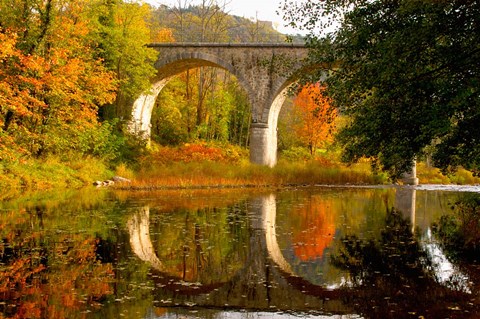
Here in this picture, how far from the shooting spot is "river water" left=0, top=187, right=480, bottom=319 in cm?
510

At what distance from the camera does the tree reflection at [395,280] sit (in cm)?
506

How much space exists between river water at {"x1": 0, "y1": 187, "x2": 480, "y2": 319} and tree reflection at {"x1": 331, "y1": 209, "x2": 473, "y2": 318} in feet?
0.05

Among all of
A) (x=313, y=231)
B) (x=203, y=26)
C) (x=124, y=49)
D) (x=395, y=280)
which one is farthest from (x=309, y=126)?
(x=395, y=280)

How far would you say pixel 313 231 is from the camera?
986 cm

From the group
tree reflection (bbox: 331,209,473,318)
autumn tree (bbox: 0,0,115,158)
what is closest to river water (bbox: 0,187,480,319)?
tree reflection (bbox: 331,209,473,318)

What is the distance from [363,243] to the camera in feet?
28.2

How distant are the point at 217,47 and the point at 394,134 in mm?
17640

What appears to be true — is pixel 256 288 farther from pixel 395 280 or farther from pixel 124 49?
pixel 124 49

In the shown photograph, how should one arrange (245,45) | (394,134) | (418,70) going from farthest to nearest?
(245,45)
(394,134)
(418,70)

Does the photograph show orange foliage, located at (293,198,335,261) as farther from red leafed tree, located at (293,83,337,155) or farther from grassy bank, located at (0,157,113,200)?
red leafed tree, located at (293,83,337,155)

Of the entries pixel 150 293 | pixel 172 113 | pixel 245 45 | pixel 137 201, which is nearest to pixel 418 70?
pixel 150 293

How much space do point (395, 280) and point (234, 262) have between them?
2070 mm

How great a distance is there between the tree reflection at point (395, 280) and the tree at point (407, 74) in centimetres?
170

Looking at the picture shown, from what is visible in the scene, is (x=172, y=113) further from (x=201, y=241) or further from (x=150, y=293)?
(x=150, y=293)
